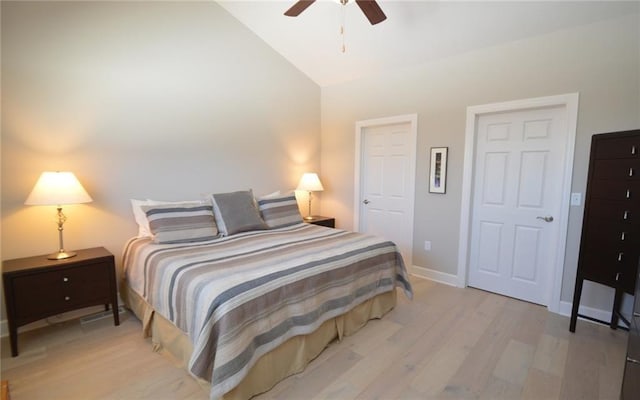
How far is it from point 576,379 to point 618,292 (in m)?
1.02

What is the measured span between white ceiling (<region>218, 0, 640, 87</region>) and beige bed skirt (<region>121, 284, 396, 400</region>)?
255 centimetres

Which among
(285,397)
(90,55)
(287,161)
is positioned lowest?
(285,397)

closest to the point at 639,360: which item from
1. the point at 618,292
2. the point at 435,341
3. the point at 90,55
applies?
the point at 435,341

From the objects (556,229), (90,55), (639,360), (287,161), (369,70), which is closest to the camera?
(639,360)

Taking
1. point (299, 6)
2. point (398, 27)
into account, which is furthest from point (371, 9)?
point (398, 27)

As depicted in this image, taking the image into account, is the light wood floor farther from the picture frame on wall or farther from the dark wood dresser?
the picture frame on wall

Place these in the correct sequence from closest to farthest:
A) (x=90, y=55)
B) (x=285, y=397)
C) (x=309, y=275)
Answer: (x=285, y=397) < (x=309, y=275) < (x=90, y=55)

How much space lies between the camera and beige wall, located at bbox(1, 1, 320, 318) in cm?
225

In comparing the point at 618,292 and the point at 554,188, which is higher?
the point at 554,188

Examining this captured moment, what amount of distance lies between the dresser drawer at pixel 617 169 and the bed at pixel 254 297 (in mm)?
1603

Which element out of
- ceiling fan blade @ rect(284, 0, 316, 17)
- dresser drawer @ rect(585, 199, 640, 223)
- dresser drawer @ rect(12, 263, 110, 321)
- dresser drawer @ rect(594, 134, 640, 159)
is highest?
ceiling fan blade @ rect(284, 0, 316, 17)

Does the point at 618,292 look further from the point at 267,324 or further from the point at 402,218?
the point at 267,324

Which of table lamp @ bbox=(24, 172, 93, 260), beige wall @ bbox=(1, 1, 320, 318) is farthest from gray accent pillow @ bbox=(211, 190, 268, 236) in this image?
table lamp @ bbox=(24, 172, 93, 260)

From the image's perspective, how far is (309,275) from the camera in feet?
6.45
